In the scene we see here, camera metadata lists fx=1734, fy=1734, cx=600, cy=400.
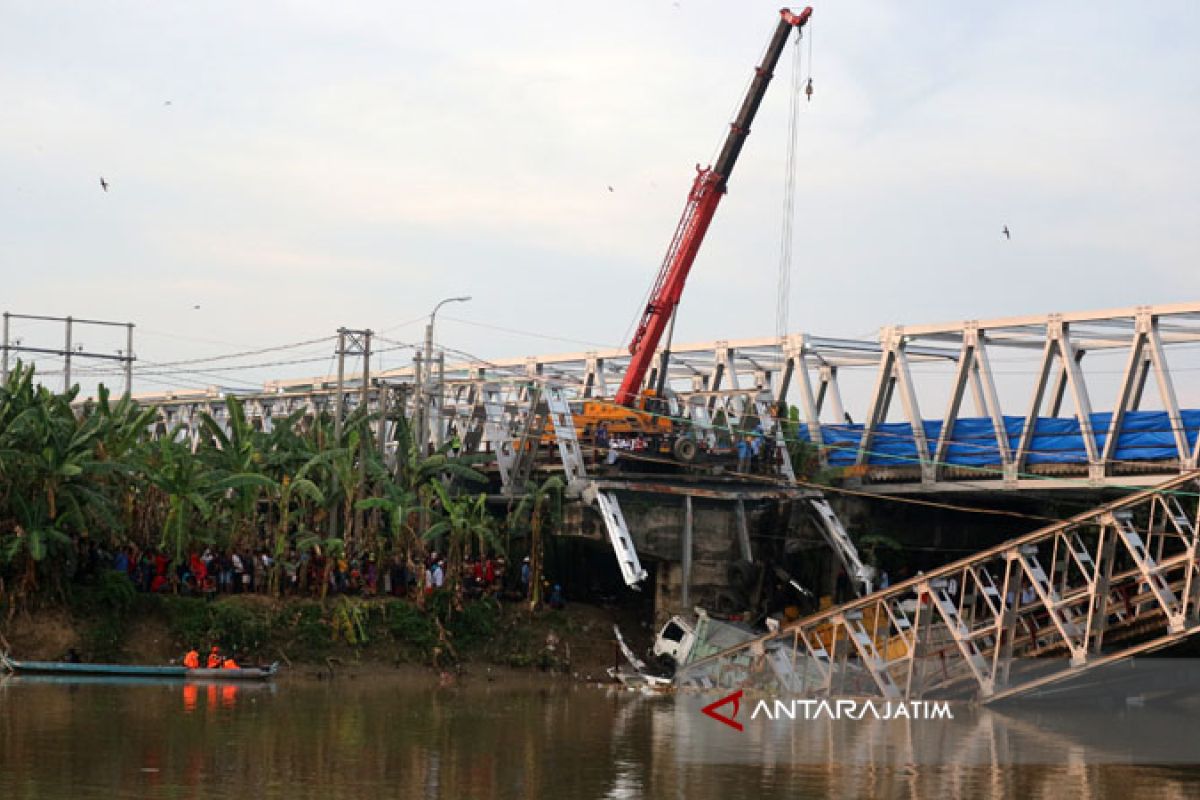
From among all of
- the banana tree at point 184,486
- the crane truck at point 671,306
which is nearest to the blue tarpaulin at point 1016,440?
the crane truck at point 671,306

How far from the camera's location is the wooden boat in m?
41.2

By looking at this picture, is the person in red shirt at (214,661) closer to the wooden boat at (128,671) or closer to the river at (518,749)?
the wooden boat at (128,671)

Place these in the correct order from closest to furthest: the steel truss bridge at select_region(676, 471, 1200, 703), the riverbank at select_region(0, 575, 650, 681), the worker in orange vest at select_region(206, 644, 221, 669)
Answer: the steel truss bridge at select_region(676, 471, 1200, 703)
the worker in orange vest at select_region(206, 644, 221, 669)
the riverbank at select_region(0, 575, 650, 681)

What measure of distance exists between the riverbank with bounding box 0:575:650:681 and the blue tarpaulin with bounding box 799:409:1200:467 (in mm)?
10596

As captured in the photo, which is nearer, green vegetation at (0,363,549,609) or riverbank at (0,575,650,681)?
green vegetation at (0,363,549,609)

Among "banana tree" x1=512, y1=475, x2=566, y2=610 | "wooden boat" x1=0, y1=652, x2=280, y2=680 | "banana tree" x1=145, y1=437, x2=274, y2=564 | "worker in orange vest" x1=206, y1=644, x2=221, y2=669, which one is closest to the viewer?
"wooden boat" x1=0, y1=652, x2=280, y2=680

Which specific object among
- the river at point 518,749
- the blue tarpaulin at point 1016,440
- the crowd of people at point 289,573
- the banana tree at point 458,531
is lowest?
the river at point 518,749

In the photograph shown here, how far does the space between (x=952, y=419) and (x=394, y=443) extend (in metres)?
18.9

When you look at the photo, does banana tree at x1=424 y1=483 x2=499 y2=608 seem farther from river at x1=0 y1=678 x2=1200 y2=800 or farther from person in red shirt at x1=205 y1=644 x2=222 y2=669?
river at x1=0 y1=678 x2=1200 y2=800

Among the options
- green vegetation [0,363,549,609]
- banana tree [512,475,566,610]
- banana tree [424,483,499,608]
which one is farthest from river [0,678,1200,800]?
banana tree [512,475,566,610]

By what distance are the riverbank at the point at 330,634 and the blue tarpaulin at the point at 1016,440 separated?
34.8ft

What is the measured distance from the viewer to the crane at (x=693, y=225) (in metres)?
52.8

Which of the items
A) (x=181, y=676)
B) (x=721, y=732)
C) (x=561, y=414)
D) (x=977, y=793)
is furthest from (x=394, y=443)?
(x=977, y=793)

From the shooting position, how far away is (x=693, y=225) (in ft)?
176
